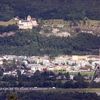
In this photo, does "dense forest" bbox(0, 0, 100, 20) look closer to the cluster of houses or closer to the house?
the house

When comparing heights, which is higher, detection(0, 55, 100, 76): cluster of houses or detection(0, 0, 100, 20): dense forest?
detection(0, 0, 100, 20): dense forest

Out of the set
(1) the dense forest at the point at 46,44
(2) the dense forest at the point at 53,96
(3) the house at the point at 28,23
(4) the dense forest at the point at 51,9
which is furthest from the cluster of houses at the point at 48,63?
(4) the dense forest at the point at 51,9

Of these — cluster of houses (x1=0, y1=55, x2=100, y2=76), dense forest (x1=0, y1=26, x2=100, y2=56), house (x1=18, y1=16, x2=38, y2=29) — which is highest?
house (x1=18, y1=16, x2=38, y2=29)

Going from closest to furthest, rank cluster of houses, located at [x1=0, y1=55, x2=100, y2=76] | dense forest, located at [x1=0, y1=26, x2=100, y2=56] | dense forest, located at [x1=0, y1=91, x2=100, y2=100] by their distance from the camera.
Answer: dense forest, located at [x1=0, y1=91, x2=100, y2=100]
cluster of houses, located at [x1=0, y1=55, x2=100, y2=76]
dense forest, located at [x1=0, y1=26, x2=100, y2=56]

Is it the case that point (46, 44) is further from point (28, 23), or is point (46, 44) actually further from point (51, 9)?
point (51, 9)

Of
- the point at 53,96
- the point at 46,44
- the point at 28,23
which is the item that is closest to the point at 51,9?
the point at 28,23

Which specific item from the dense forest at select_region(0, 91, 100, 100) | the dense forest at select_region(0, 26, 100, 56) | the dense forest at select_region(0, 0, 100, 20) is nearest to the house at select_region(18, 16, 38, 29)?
the dense forest at select_region(0, 0, 100, 20)

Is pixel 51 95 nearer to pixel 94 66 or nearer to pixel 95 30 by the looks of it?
pixel 94 66
